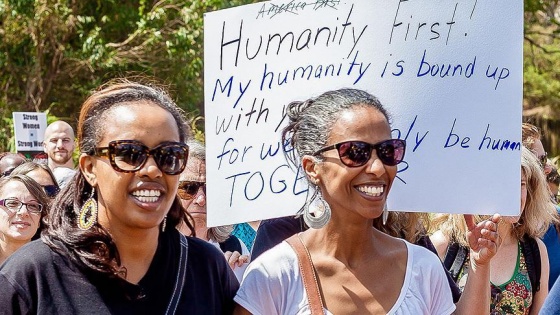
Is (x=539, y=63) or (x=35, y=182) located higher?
(x=539, y=63)

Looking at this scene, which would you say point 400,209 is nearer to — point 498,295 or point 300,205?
point 300,205

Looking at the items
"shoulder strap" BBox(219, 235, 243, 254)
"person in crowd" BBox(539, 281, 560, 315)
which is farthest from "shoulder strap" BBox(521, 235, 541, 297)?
"person in crowd" BBox(539, 281, 560, 315)

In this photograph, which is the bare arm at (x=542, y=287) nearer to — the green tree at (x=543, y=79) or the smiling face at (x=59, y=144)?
the smiling face at (x=59, y=144)

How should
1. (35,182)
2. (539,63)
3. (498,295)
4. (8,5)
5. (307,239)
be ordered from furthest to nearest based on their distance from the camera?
(539,63) → (8,5) → (35,182) → (498,295) → (307,239)

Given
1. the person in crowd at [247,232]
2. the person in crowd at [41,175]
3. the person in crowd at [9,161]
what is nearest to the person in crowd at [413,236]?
the person in crowd at [247,232]

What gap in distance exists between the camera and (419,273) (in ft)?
10.1

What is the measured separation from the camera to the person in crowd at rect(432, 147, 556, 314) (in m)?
4.47

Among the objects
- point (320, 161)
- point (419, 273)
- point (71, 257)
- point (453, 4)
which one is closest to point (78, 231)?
point (71, 257)

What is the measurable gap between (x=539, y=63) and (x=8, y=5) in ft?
39.4

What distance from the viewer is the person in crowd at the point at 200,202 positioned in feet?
15.1

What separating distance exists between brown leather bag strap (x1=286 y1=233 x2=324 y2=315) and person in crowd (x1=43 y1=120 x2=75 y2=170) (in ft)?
19.5

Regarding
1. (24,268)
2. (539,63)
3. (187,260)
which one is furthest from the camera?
(539,63)

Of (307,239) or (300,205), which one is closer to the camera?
(307,239)

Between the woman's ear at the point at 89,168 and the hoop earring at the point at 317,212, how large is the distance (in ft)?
→ 2.29
